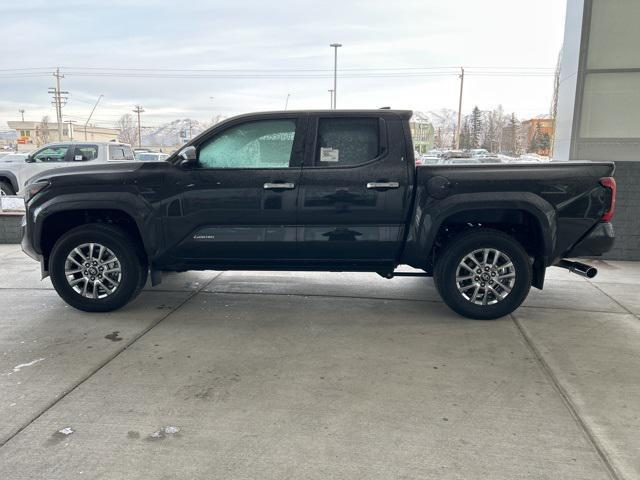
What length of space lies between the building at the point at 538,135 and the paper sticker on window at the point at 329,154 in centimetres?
1189

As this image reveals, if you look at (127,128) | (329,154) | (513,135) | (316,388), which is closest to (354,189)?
(329,154)

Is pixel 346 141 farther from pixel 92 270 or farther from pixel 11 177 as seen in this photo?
pixel 11 177

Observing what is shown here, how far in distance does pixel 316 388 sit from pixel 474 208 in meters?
2.31

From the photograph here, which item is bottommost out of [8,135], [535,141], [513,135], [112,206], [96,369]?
[96,369]

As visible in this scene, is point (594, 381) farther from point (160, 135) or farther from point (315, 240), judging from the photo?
point (160, 135)

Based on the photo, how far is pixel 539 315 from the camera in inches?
210

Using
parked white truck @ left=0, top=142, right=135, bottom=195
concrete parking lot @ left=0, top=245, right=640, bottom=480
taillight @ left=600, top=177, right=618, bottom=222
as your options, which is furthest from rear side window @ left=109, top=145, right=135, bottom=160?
taillight @ left=600, top=177, right=618, bottom=222

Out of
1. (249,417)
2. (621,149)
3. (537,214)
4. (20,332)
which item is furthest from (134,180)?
(621,149)

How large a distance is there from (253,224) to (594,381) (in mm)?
3132

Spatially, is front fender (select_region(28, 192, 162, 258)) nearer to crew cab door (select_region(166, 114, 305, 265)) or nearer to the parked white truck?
crew cab door (select_region(166, 114, 305, 265))

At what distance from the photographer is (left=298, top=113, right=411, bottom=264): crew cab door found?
4.95m

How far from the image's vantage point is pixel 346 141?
16.7 feet

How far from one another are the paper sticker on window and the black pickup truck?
0.04 ft

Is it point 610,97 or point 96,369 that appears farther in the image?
point 610,97
